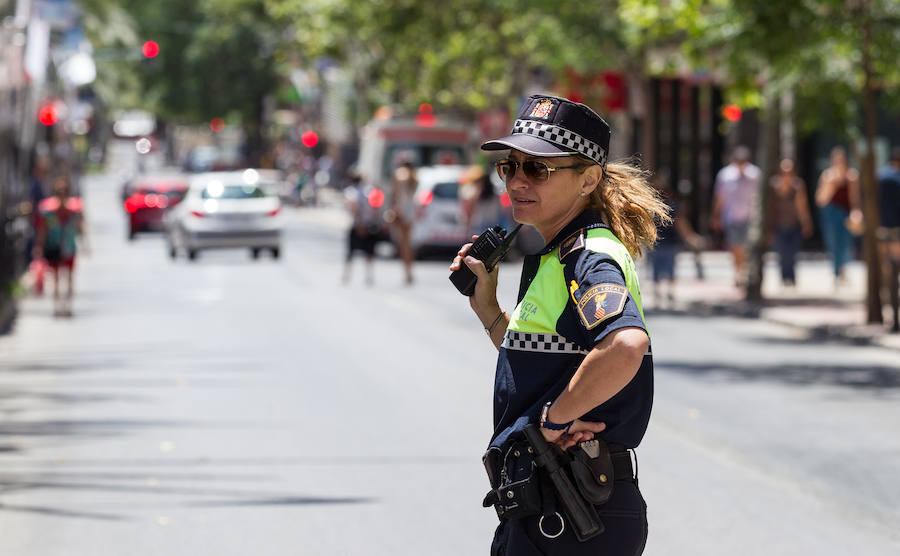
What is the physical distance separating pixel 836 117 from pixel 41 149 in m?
29.5

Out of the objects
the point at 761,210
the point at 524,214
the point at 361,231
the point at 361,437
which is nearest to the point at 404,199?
the point at 361,231

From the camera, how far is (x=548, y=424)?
3.79 m

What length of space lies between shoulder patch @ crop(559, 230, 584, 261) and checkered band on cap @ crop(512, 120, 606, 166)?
19cm

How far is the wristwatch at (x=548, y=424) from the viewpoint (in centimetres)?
377

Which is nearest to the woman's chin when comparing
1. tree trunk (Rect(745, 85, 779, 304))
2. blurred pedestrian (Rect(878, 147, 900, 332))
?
blurred pedestrian (Rect(878, 147, 900, 332))

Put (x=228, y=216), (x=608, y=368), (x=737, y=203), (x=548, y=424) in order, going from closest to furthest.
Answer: (x=608, y=368), (x=548, y=424), (x=737, y=203), (x=228, y=216)

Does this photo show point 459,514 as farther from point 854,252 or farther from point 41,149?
point 41,149

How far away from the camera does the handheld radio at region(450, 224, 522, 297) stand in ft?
13.1

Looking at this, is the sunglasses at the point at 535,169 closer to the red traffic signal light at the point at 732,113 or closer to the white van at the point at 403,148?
the red traffic signal light at the point at 732,113

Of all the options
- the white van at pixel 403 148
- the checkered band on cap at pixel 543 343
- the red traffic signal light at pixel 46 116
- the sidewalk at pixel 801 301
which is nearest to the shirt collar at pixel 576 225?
the checkered band on cap at pixel 543 343

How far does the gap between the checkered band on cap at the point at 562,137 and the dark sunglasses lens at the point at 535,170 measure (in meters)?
0.07

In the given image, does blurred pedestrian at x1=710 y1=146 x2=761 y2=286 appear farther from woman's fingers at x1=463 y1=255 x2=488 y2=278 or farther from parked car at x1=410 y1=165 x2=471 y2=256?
woman's fingers at x1=463 y1=255 x2=488 y2=278

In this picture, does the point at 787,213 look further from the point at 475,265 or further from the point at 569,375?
the point at 569,375

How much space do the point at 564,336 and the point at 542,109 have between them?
546 mm
